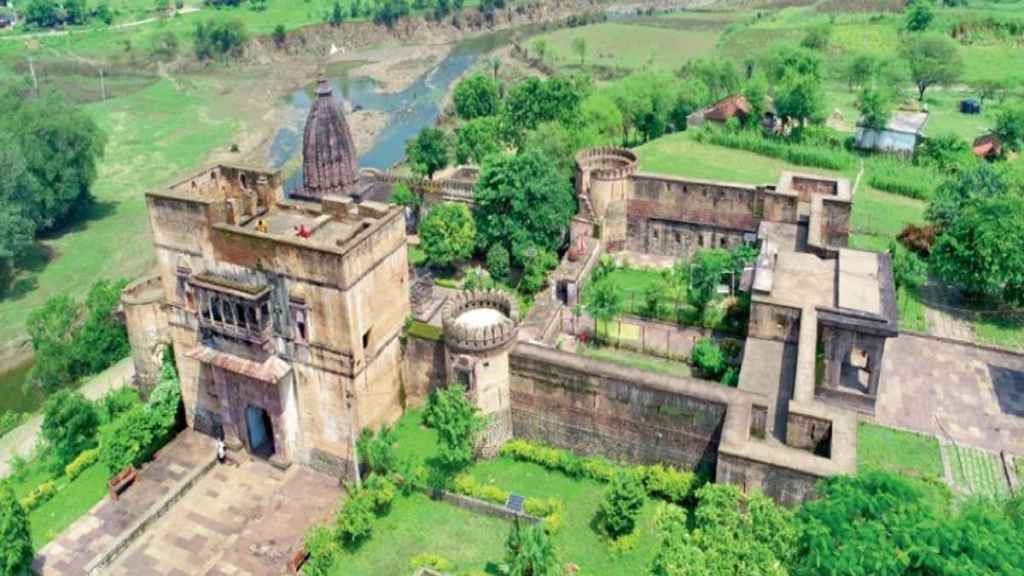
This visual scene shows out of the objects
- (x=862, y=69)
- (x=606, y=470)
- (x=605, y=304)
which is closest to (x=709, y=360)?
(x=605, y=304)

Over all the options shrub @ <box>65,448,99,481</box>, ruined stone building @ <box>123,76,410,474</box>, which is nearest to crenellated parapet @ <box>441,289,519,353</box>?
ruined stone building @ <box>123,76,410,474</box>

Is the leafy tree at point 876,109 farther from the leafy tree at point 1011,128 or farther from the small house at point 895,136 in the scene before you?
the leafy tree at point 1011,128

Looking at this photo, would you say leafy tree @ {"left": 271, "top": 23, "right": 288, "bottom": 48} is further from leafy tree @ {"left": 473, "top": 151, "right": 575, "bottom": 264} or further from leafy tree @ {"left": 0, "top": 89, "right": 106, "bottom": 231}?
leafy tree @ {"left": 473, "top": 151, "right": 575, "bottom": 264}

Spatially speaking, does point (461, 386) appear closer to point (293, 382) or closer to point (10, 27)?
point (293, 382)

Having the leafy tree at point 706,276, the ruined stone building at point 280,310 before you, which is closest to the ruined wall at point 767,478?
the ruined stone building at point 280,310

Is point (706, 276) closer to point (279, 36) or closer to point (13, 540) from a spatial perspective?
point (13, 540)

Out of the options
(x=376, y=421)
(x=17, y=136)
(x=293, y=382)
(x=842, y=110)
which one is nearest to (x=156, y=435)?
(x=293, y=382)
